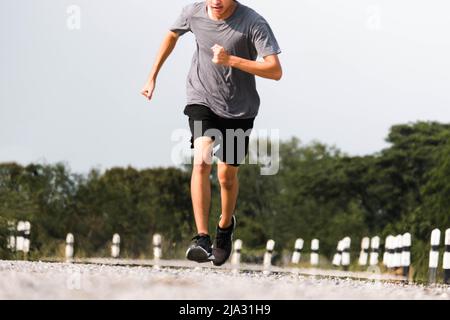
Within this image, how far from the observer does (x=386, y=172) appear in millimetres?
50062

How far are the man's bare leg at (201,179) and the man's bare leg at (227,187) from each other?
26 cm

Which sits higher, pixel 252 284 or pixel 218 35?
pixel 218 35

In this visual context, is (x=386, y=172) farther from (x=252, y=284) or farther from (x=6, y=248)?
(x=252, y=284)

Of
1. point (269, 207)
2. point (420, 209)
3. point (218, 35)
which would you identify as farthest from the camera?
point (269, 207)

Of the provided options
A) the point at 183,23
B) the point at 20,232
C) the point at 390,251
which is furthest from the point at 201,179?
the point at 20,232

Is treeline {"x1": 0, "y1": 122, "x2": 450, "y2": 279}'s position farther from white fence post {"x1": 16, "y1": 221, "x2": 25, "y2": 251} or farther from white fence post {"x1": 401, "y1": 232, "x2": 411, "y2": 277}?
white fence post {"x1": 401, "y1": 232, "x2": 411, "y2": 277}

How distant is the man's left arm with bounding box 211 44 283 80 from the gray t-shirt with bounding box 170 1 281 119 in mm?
109

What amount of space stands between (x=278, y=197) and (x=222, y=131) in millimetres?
43001

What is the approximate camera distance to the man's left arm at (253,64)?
9156mm

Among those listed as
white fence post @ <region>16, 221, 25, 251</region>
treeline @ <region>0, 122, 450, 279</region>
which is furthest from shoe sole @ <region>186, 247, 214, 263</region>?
treeline @ <region>0, 122, 450, 279</region>

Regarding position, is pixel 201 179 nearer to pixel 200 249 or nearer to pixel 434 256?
pixel 200 249

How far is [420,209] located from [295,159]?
32856 mm

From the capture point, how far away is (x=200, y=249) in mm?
9953
